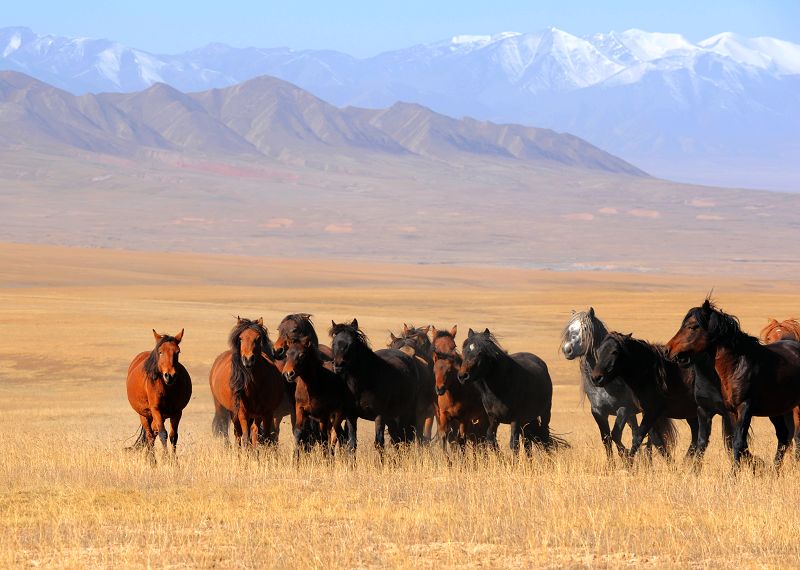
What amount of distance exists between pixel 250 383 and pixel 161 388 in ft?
3.18

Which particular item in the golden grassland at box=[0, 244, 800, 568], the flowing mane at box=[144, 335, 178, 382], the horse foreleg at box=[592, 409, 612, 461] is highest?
the flowing mane at box=[144, 335, 178, 382]

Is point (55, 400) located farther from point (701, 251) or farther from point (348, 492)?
point (701, 251)

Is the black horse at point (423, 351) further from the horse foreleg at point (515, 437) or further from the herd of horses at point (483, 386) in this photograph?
the horse foreleg at point (515, 437)

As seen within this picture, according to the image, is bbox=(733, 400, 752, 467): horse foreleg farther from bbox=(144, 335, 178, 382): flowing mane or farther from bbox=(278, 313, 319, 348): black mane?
bbox=(144, 335, 178, 382): flowing mane

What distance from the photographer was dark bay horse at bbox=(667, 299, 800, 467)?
40.8ft

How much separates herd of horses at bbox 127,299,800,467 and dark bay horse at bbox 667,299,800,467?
12mm

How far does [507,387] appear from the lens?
14.3 metres

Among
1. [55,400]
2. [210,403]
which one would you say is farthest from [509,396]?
[55,400]

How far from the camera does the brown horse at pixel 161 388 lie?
1321cm

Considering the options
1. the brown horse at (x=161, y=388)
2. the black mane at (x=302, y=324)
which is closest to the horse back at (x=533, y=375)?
the black mane at (x=302, y=324)

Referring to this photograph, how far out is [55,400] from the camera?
83.6 feet

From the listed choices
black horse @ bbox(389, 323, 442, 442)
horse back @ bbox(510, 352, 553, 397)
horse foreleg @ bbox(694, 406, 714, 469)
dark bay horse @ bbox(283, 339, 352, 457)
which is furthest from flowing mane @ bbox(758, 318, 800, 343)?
dark bay horse @ bbox(283, 339, 352, 457)

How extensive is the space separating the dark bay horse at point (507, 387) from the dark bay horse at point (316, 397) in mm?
1402

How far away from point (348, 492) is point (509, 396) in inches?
125
